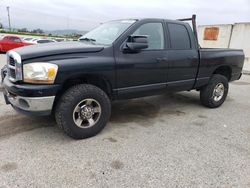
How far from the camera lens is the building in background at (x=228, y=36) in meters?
11.5

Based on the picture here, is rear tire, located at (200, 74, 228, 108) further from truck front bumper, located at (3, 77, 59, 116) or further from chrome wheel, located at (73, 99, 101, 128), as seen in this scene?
truck front bumper, located at (3, 77, 59, 116)

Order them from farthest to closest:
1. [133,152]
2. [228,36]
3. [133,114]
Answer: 1. [228,36]
2. [133,114]
3. [133,152]

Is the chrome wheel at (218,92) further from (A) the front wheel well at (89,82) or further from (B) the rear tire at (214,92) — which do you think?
(A) the front wheel well at (89,82)

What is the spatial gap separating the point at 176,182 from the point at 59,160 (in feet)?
4.70

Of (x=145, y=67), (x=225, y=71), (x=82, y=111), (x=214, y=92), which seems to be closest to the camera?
(x=82, y=111)

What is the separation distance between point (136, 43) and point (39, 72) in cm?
145

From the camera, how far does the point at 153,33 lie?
4012 mm

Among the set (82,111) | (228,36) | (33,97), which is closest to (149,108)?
(82,111)

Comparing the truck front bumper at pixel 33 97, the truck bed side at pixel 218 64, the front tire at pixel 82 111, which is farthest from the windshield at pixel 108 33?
the truck bed side at pixel 218 64

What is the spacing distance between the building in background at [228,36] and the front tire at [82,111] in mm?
10612

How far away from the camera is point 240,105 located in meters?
5.55

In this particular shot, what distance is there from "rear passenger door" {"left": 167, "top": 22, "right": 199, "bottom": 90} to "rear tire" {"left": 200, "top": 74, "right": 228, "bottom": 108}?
1.84ft

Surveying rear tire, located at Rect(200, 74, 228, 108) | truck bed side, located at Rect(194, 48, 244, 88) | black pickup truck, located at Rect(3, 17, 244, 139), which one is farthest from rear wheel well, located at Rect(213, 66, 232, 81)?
black pickup truck, located at Rect(3, 17, 244, 139)

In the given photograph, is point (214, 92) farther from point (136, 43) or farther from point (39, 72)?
point (39, 72)
